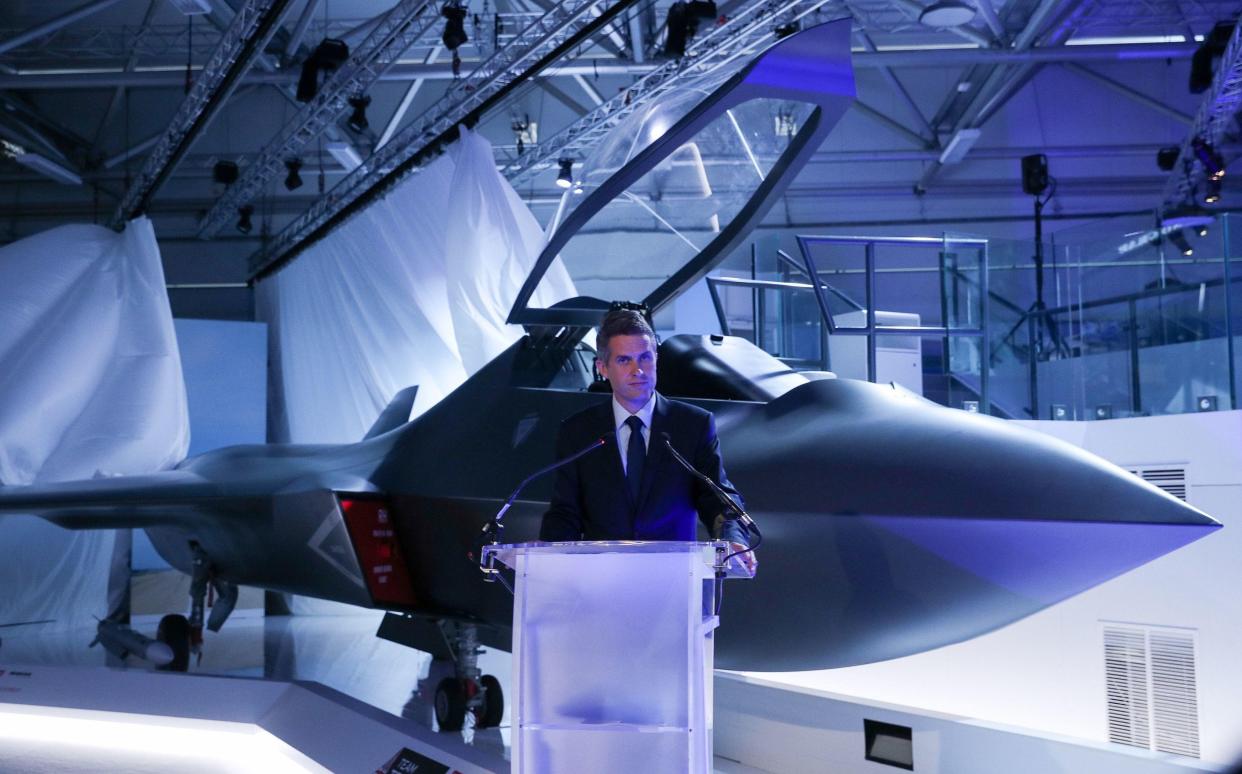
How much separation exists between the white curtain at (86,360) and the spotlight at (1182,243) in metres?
7.35

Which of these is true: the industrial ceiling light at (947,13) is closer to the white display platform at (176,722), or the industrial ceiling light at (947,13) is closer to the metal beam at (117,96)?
the white display platform at (176,722)

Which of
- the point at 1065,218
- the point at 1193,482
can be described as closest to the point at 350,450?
the point at 1193,482

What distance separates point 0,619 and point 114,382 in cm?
370

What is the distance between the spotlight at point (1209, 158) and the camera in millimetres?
12367

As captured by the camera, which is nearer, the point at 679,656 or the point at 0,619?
the point at 679,656

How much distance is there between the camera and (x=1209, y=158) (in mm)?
12406

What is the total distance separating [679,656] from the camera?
200 cm

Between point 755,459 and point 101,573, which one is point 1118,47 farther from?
point 101,573

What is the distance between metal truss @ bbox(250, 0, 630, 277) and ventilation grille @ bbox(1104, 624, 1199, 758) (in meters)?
6.77

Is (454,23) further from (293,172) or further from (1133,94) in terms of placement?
(1133,94)

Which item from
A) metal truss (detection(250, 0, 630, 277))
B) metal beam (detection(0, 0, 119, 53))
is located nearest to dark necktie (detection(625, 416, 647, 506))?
metal truss (detection(250, 0, 630, 277))

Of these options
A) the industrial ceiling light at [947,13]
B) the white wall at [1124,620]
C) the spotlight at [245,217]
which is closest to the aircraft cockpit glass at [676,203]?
the white wall at [1124,620]

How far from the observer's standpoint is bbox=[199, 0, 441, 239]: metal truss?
32.2 feet

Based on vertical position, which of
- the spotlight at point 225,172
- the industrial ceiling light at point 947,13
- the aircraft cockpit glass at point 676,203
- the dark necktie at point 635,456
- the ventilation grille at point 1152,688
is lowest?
the ventilation grille at point 1152,688
